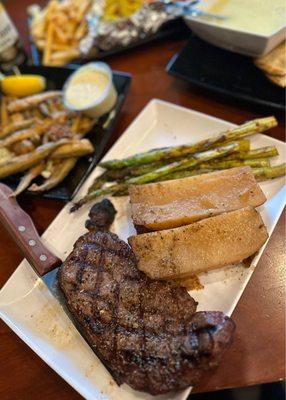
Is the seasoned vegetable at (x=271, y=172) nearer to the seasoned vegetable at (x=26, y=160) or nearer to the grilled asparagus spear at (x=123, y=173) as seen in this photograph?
the grilled asparagus spear at (x=123, y=173)

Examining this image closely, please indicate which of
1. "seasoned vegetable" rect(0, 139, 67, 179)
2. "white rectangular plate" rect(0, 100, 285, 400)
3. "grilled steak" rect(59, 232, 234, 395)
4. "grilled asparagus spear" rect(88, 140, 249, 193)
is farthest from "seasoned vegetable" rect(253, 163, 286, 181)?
"seasoned vegetable" rect(0, 139, 67, 179)

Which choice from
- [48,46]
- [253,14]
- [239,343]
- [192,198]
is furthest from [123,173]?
[48,46]

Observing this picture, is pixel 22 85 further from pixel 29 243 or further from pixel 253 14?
pixel 253 14

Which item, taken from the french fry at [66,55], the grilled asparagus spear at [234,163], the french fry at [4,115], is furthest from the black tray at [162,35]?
the grilled asparagus spear at [234,163]

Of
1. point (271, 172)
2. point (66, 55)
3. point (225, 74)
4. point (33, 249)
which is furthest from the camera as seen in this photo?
point (66, 55)

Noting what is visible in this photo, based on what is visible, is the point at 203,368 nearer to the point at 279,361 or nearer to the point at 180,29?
the point at 279,361

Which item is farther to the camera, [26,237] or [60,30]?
[60,30]

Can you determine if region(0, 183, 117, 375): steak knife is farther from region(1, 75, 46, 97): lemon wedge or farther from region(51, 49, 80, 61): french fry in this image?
region(51, 49, 80, 61): french fry

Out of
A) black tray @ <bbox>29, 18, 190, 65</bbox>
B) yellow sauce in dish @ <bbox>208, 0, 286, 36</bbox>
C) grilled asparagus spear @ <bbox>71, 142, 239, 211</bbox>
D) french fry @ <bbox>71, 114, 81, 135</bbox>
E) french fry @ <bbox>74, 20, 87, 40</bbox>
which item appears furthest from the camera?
french fry @ <bbox>74, 20, 87, 40</bbox>
